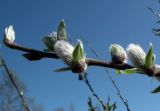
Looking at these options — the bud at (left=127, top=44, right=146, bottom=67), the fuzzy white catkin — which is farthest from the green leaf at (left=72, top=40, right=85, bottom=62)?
the bud at (left=127, top=44, right=146, bottom=67)

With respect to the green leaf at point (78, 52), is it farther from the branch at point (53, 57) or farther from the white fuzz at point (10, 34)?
the white fuzz at point (10, 34)

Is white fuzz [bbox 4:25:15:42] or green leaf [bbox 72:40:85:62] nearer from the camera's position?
green leaf [bbox 72:40:85:62]

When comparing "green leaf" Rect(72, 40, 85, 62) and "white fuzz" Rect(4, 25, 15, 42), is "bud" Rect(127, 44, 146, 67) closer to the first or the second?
"green leaf" Rect(72, 40, 85, 62)

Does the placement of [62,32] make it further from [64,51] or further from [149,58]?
[149,58]

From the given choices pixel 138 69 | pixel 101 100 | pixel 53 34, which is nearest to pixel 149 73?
pixel 138 69

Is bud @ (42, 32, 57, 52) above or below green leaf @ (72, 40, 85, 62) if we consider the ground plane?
above

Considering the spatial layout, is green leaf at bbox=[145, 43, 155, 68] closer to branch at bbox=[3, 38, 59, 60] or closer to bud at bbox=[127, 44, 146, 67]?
bud at bbox=[127, 44, 146, 67]

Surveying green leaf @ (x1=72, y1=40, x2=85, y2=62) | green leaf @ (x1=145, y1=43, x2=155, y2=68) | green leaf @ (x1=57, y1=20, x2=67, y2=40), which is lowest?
green leaf @ (x1=145, y1=43, x2=155, y2=68)
